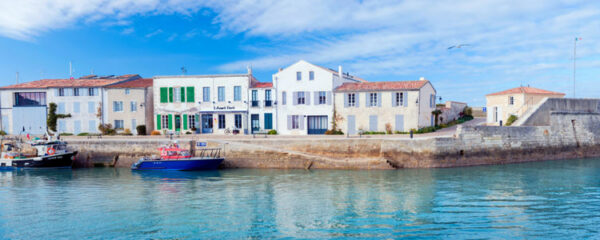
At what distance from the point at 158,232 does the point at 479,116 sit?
4041 centimetres

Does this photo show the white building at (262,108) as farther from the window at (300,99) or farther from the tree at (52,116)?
the tree at (52,116)

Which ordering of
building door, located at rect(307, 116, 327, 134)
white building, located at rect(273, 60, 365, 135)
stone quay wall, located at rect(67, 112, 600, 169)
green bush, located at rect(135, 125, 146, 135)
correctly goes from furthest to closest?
1. green bush, located at rect(135, 125, 146, 135)
2. building door, located at rect(307, 116, 327, 134)
3. white building, located at rect(273, 60, 365, 135)
4. stone quay wall, located at rect(67, 112, 600, 169)

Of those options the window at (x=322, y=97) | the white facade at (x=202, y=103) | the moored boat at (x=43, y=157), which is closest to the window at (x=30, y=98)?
the moored boat at (x=43, y=157)

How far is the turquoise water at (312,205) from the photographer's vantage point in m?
10.4

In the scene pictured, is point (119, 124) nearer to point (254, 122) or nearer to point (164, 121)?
point (164, 121)

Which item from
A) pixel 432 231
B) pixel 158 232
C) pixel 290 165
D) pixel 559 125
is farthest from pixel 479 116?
pixel 158 232

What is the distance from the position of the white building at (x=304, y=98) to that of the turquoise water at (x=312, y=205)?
10.1m

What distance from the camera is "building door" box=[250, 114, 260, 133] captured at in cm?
3197

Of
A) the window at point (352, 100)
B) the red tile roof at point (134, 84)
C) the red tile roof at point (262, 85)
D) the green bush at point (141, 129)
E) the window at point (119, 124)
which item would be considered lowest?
the green bush at point (141, 129)

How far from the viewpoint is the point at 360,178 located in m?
19.0

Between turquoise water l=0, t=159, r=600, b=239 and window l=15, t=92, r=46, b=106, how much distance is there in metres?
15.9

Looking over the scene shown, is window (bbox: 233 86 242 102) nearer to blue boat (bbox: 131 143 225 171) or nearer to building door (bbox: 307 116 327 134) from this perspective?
building door (bbox: 307 116 327 134)

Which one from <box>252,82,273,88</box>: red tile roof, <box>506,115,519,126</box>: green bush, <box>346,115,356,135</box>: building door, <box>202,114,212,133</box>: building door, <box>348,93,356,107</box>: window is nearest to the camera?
<box>506,115,519,126</box>: green bush

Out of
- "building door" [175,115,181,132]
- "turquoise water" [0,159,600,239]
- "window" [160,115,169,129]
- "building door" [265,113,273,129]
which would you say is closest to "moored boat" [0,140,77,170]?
"turquoise water" [0,159,600,239]
